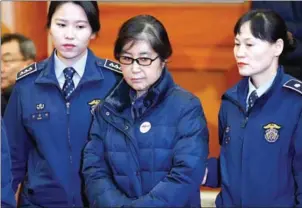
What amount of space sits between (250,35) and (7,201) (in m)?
0.78

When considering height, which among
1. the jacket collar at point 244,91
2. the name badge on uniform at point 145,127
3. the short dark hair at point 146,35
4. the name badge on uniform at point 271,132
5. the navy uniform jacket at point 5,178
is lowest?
the navy uniform jacket at point 5,178

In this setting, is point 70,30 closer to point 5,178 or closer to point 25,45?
point 25,45

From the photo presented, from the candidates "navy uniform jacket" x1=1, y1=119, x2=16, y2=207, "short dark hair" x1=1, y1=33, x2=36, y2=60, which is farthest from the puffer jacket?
"short dark hair" x1=1, y1=33, x2=36, y2=60

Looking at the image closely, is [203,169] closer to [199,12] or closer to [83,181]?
[83,181]

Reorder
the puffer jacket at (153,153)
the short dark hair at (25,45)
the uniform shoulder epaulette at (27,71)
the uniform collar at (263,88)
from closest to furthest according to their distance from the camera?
the puffer jacket at (153,153)
the uniform collar at (263,88)
the uniform shoulder epaulette at (27,71)
the short dark hair at (25,45)

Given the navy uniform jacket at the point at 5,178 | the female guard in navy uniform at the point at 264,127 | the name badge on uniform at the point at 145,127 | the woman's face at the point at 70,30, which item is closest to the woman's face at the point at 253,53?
the female guard in navy uniform at the point at 264,127

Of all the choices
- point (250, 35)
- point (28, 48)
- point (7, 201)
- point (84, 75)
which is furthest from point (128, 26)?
point (7, 201)

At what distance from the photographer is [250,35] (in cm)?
155

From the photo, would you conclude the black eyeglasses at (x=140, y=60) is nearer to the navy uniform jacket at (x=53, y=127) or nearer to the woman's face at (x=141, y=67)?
the woman's face at (x=141, y=67)

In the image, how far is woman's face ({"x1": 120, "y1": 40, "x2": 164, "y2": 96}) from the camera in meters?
1.50

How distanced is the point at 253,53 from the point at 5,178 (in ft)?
2.43

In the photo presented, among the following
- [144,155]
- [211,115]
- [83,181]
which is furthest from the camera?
[211,115]

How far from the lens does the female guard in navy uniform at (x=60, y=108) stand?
1618 mm

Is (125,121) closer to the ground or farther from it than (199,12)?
closer to the ground
